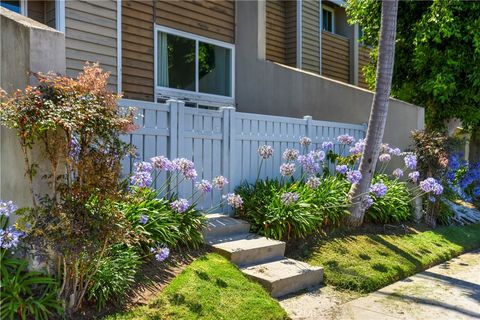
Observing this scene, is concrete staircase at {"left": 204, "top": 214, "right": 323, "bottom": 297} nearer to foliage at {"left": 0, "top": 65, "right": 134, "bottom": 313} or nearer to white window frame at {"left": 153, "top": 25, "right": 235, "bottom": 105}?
foliage at {"left": 0, "top": 65, "right": 134, "bottom": 313}

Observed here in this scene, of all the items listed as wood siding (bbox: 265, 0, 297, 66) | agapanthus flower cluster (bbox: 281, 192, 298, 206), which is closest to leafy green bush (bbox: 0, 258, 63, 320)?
agapanthus flower cluster (bbox: 281, 192, 298, 206)

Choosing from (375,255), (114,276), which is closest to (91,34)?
(114,276)

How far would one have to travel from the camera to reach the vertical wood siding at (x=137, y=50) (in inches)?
386

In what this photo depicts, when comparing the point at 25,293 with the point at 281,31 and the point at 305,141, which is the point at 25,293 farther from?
the point at 281,31

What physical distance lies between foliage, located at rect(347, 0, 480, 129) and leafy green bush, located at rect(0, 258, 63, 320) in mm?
8465

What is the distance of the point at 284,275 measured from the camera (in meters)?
5.76

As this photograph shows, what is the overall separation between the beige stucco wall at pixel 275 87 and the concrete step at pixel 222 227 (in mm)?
5229

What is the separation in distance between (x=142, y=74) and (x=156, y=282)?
20.2ft

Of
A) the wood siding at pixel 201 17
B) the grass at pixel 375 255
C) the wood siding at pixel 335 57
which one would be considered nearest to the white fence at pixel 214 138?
the grass at pixel 375 255

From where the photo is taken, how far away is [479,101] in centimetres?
A: 1027

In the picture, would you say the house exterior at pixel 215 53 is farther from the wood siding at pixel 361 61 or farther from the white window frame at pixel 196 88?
the wood siding at pixel 361 61

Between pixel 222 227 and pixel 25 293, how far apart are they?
307cm

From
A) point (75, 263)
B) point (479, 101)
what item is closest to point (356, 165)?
point (479, 101)

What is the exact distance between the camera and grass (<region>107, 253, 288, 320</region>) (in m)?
4.46
